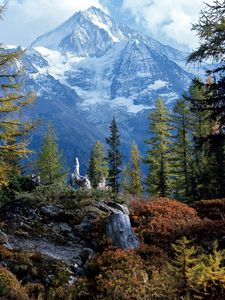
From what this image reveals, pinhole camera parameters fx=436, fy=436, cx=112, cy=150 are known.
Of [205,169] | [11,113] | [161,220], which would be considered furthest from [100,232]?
[205,169]

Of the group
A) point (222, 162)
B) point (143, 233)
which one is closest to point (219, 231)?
point (143, 233)

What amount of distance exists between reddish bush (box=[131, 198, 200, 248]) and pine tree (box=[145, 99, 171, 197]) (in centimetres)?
2013

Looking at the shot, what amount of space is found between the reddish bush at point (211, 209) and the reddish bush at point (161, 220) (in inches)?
25.0

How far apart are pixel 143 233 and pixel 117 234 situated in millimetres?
1801

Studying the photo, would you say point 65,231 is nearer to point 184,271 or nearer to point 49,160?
point 184,271

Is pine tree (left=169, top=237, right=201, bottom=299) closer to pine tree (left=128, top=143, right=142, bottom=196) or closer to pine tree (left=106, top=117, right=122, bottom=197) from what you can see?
pine tree (left=128, top=143, right=142, bottom=196)

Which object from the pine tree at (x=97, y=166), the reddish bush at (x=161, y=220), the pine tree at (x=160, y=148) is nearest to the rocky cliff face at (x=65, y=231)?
the reddish bush at (x=161, y=220)

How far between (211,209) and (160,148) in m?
21.3

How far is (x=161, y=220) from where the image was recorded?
19859 millimetres

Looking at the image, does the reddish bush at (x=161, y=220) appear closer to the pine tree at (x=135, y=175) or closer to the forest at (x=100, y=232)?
the forest at (x=100, y=232)

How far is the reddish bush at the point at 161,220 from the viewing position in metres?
18.0

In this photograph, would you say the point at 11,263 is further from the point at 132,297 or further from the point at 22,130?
the point at 22,130

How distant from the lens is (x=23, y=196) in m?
20.8

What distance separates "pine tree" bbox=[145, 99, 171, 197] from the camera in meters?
43.5
